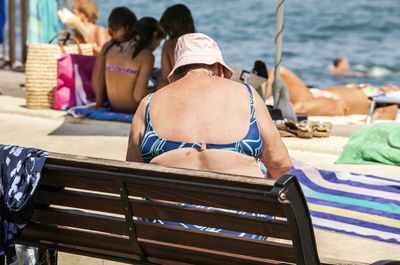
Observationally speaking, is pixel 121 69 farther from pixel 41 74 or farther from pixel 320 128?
pixel 320 128

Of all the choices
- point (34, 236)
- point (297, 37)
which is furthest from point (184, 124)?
point (297, 37)

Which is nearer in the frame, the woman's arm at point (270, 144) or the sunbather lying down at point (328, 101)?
the woman's arm at point (270, 144)

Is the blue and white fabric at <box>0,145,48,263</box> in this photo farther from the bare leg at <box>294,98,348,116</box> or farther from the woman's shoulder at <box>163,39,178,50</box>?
the bare leg at <box>294,98,348,116</box>

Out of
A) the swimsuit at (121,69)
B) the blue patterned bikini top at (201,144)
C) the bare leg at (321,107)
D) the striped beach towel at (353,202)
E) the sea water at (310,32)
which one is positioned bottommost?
the sea water at (310,32)

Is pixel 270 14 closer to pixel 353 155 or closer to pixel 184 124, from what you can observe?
pixel 353 155

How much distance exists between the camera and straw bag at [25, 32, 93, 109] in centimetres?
757

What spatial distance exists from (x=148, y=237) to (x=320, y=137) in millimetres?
3608

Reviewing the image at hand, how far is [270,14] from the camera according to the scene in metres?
34.0

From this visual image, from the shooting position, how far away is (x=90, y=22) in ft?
28.9

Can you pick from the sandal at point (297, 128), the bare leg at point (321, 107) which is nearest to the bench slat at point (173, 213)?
the sandal at point (297, 128)

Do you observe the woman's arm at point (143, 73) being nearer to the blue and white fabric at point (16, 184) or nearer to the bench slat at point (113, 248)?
the bench slat at point (113, 248)

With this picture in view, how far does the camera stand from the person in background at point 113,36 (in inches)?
285

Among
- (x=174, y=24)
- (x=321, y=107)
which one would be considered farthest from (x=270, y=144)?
(x=321, y=107)

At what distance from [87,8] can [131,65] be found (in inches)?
73.2
